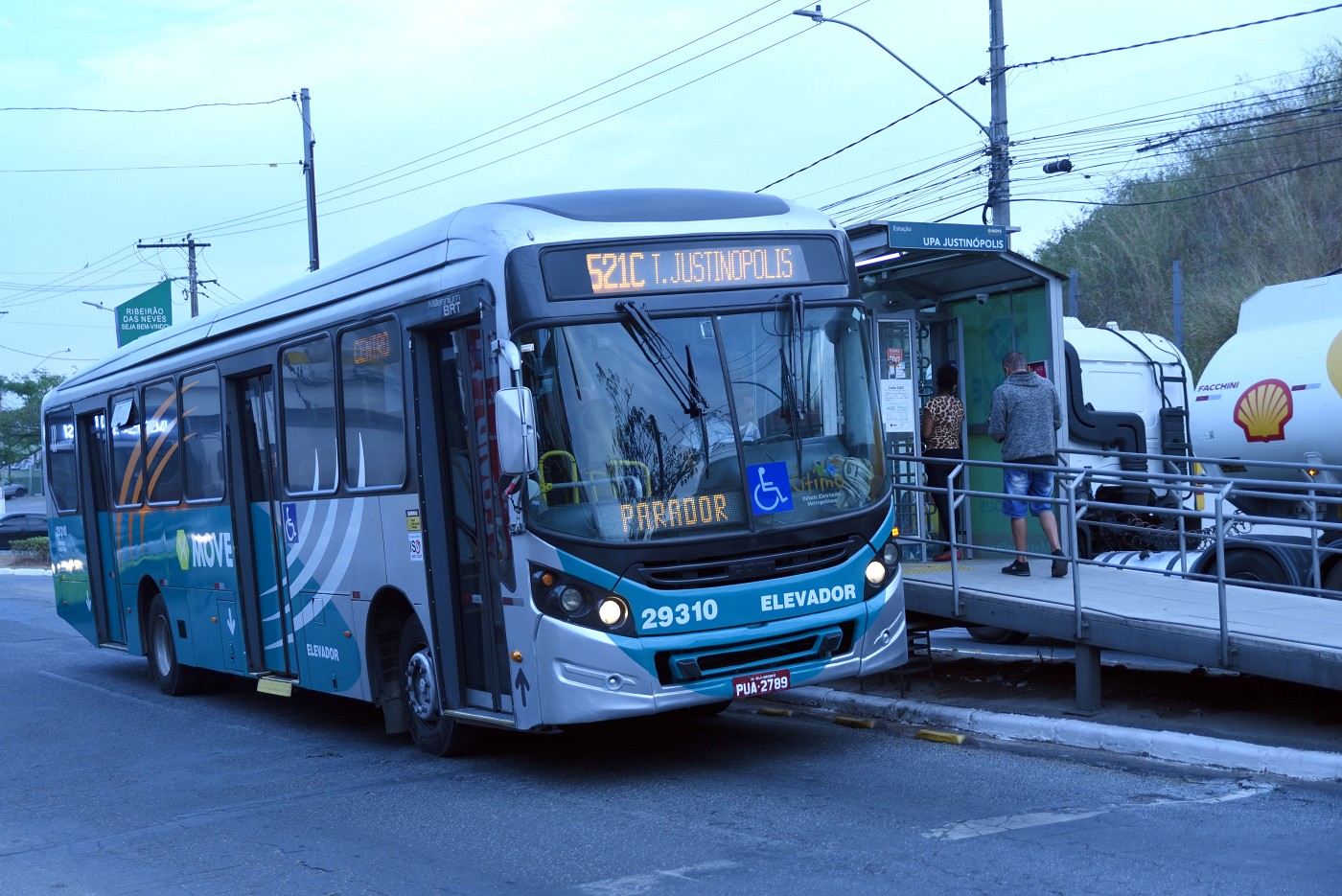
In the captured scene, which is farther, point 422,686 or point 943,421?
point 943,421

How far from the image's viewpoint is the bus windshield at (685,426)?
7.79 meters

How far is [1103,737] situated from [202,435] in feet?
25.6

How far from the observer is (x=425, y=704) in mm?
9367

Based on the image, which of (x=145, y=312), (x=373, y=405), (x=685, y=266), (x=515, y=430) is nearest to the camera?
(x=515, y=430)

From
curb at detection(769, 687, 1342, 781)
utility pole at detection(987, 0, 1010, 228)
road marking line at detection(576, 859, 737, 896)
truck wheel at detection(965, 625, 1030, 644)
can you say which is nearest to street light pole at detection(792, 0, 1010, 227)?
utility pole at detection(987, 0, 1010, 228)

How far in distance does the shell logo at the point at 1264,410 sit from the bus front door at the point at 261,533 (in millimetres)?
9419

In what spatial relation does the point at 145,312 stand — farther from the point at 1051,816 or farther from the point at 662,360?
the point at 1051,816

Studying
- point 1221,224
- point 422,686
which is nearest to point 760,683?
point 422,686

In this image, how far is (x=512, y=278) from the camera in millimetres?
7906

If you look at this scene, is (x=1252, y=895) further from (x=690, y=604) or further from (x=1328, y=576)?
(x=1328, y=576)

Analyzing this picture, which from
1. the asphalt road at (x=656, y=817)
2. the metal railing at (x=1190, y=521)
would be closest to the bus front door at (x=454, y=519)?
the asphalt road at (x=656, y=817)

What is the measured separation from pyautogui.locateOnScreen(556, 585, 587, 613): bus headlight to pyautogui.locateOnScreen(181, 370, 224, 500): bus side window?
5131 mm

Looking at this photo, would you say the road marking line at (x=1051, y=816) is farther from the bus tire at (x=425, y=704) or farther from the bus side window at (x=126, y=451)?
the bus side window at (x=126, y=451)

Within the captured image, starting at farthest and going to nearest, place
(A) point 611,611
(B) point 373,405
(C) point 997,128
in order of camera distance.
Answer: (C) point 997,128
(B) point 373,405
(A) point 611,611
